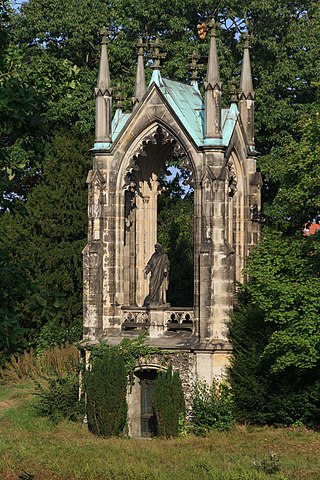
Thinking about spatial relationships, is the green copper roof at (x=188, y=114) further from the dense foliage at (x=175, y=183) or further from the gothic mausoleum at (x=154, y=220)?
the dense foliage at (x=175, y=183)

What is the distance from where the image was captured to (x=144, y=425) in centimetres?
2795

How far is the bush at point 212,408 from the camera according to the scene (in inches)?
1037

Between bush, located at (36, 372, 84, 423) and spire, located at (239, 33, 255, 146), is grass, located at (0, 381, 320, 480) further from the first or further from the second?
spire, located at (239, 33, 255, 146)

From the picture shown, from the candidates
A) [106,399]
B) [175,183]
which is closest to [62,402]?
[106,399]

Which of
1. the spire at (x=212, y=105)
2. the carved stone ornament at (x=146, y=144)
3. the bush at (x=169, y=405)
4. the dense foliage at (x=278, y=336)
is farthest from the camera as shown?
the carved stone ornament at (x=146, y=144)

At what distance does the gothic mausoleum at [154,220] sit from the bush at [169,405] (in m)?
0.48

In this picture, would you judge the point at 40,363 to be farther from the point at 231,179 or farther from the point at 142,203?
the point at 231,179

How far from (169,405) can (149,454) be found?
3019 mm

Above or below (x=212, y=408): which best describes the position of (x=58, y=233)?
above

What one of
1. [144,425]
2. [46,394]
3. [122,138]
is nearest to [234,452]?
[144,425]

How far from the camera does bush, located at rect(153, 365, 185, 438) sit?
87.1ft

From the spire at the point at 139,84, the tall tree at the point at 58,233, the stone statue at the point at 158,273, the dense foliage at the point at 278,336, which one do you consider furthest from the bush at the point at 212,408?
the tall tree at the point at 58,233

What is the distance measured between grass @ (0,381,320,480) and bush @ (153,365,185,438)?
0.50 metres

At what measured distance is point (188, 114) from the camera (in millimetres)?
27984
